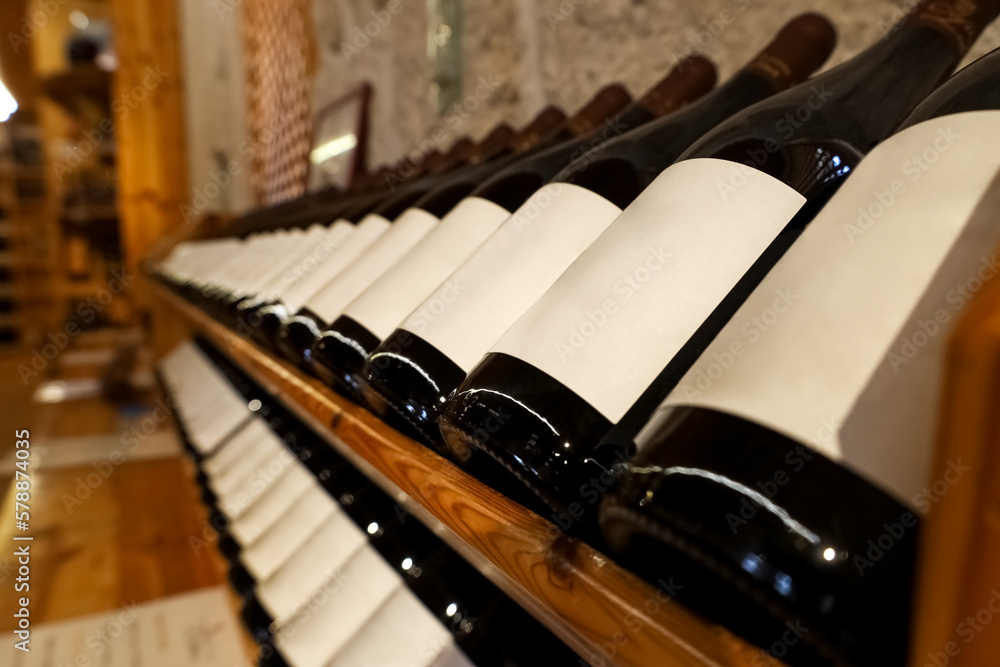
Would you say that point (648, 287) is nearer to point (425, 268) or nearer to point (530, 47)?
point (425, 268)

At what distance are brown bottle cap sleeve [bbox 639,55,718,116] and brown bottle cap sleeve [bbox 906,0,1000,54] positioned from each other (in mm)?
163

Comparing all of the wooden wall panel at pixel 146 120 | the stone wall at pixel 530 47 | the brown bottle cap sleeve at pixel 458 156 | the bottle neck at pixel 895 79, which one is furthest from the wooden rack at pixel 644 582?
the wooden wall panel at pixel 146 120

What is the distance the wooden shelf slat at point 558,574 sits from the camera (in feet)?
0.61

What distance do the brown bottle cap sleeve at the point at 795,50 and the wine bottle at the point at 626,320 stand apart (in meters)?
0.11

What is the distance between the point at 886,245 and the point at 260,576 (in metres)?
0.68

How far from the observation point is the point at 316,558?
0.61 meters

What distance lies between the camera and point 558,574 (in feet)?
0.75

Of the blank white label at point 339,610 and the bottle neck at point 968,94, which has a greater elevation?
the bottle neck at point 968,94

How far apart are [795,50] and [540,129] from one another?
11.5 inches

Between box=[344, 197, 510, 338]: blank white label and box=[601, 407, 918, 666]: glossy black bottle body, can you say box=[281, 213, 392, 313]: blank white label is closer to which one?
box=[344, 197, 510, 338]: blank white label

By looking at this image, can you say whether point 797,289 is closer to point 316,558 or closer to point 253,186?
point 316,558

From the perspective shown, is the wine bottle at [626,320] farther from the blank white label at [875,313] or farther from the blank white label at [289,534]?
the blank white label at [289,534]

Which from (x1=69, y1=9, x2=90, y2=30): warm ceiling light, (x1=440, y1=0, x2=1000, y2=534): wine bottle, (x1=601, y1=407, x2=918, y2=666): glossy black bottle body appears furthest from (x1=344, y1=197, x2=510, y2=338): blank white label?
(x1=69, y1=9, x2=90, y2=30): warm ceiling light

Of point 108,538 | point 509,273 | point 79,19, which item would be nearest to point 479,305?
point 509,273
